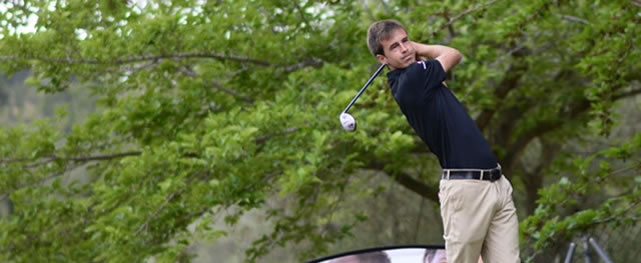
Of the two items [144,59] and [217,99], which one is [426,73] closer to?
[144,59]

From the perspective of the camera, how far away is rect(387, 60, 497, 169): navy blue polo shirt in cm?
462

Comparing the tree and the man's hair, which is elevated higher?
the man's hair

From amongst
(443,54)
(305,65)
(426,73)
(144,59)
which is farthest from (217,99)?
(426,73)

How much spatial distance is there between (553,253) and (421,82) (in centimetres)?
599

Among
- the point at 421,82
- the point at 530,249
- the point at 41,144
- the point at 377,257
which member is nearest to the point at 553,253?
the point at 530,249

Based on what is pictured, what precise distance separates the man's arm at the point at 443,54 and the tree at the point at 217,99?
2564mm

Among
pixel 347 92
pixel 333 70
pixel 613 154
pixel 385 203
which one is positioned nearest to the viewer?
pixel 613 154

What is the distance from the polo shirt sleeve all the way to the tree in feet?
8.89

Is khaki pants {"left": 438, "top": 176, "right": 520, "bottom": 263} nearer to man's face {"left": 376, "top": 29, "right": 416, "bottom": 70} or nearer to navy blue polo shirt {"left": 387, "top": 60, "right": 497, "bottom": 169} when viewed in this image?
navy blue polo shirt {"left": 387, "top": 60, "right": 497, "bottom": 169}

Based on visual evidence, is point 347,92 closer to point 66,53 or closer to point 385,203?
point 66,53

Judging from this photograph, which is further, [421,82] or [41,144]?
[41,144]

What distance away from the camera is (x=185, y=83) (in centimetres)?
970

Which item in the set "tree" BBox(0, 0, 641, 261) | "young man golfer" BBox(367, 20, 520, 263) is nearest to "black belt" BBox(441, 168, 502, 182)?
"young man golfer" BBox(367, 20, 520, 263)

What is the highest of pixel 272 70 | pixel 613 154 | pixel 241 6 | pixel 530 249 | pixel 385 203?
pixel 241 6
